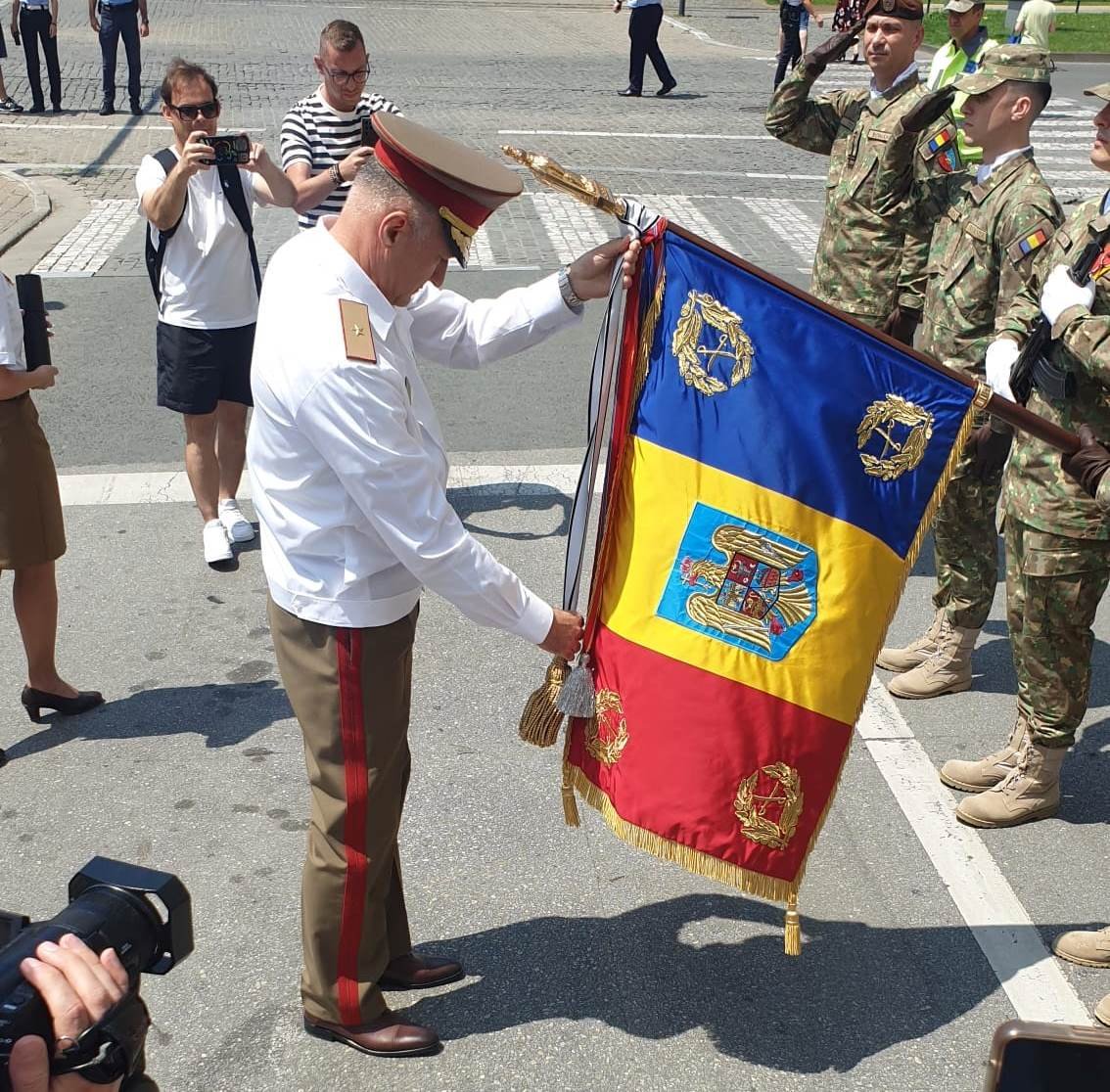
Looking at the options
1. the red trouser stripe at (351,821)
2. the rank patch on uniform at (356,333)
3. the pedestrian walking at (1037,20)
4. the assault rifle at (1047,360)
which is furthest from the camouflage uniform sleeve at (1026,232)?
the pedestrian walking at (1037,20)

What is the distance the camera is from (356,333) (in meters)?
2.86

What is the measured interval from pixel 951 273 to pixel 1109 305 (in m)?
1.16

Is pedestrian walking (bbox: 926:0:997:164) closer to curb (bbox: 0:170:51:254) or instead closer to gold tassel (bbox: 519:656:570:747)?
gold tassel (bbox: 519:656:570:747)

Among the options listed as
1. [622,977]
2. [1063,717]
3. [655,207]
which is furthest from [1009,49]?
[655,207]

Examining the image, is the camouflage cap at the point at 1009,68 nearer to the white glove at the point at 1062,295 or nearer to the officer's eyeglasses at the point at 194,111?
the white glove at the point at 1062,295

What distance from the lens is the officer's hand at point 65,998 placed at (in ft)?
5.03

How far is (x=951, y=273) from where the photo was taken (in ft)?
15.8

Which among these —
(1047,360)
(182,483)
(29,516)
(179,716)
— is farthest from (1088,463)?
(182,483)

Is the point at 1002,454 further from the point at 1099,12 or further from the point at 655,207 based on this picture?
the point at 1099,12

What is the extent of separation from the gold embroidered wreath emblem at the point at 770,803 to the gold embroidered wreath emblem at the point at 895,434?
78 cm

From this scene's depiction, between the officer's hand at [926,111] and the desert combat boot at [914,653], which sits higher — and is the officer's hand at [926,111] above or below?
above

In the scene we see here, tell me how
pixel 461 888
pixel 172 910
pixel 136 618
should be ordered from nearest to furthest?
pixel 172 910 → pixel 461 888 → pixel 136 618

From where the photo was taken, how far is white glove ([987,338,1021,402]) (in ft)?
13.1

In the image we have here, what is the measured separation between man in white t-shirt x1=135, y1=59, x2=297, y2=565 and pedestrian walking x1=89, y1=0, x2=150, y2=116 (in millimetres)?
11283
